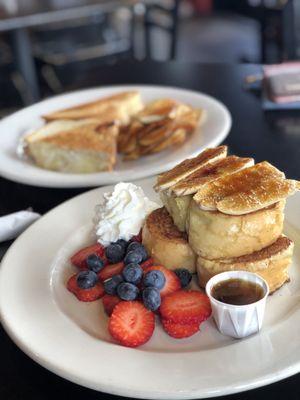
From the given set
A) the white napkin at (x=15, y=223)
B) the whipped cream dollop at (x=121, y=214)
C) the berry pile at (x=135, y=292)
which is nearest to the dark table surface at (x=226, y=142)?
the white napkin at (x=15, y=223)

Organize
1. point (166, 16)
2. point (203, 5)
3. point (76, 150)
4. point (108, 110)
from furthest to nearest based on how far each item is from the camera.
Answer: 1. point (203, 5)
2. point (166, 16)
3. point (108, 110)
4. point (76, 150)

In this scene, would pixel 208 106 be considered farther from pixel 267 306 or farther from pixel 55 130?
pixel 267 306

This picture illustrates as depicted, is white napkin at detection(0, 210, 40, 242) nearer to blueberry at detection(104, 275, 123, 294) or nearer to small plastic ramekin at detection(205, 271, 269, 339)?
blueberry at detection(104, 275, 123, 294)

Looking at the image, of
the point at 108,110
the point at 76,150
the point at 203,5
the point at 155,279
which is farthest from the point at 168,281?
the point at 203,5

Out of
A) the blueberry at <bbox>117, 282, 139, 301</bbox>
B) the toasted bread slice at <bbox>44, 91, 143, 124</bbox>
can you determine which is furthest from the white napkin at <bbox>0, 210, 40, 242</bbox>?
the toasted bread slice at <bbox>44, 91, 143, 124</bbox>

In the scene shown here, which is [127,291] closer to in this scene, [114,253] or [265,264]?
[114,253]

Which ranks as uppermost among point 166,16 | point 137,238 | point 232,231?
point 232,231
